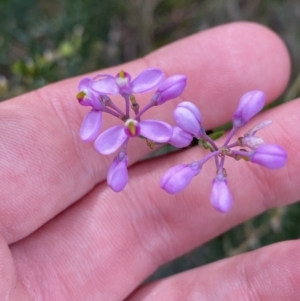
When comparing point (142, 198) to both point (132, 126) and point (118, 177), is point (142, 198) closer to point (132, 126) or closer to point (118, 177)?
point (118, 177)

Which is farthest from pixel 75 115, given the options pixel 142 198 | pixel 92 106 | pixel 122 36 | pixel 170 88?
pixel 122 36

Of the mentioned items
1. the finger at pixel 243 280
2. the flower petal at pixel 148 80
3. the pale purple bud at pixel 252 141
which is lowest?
the finger at pixel 243 280

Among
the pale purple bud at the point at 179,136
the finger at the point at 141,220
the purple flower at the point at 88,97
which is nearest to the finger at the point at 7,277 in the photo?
the finger at the point at 141,220

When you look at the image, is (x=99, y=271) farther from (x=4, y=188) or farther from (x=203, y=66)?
(x=203, y=66)

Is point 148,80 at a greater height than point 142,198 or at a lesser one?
greater

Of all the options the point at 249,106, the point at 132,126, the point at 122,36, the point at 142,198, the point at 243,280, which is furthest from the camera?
the point at 122,36

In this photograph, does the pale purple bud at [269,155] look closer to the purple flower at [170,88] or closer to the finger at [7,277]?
the purple flower at [170,88]

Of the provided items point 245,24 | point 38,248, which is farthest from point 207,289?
point 245,24
